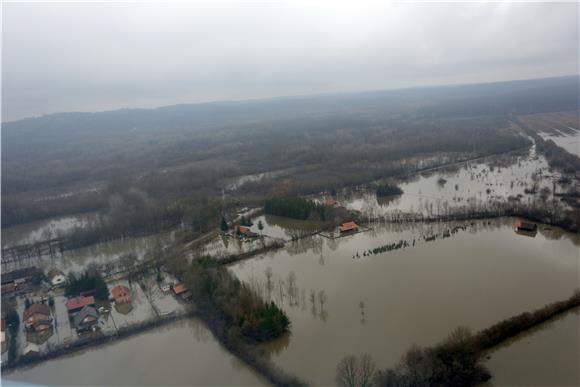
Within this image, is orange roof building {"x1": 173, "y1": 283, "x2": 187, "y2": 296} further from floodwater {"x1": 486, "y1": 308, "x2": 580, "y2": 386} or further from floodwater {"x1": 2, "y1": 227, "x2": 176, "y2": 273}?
floodwater {"x1": 486, "y1": 308, "x2": 580, "y2": 386}

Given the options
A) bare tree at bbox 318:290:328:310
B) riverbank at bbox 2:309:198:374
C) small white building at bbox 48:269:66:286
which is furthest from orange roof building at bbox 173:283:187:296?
small white building at bbox 48:269:66:286

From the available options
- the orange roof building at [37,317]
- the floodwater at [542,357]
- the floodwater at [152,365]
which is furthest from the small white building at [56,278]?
the floodwater at [542,357]

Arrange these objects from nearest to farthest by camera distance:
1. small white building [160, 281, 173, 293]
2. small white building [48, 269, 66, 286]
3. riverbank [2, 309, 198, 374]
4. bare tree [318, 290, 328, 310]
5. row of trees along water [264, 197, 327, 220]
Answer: riverbank [2, 309, 198, 374]
bare tree [318, 290, 328, 310]
small white building [160, 281, 173, 293]
small white building [48, 269, 66, 286]
row of trees along water [264, 197, 327, 220]

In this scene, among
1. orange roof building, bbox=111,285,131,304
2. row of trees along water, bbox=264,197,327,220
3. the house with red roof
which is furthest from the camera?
row of trees along water, bbox=264,197,327,220

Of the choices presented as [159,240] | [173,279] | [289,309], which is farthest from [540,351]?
[159,240]

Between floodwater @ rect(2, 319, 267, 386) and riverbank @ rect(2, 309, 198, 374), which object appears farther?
riverbank @ rect(2, 309, 198, 374)

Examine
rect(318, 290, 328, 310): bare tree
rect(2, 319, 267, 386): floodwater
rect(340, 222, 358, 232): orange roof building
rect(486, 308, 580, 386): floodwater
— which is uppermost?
rect(340, 222, 358, 232): orange roof building

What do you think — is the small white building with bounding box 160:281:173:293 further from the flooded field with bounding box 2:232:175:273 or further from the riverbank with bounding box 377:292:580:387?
the riverbank with bounding box 377:292:580:387

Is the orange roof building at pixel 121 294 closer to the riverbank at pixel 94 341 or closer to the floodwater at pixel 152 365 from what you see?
the riverbank at pixel 94 341

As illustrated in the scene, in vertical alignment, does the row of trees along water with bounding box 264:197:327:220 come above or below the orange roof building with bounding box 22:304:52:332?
above
